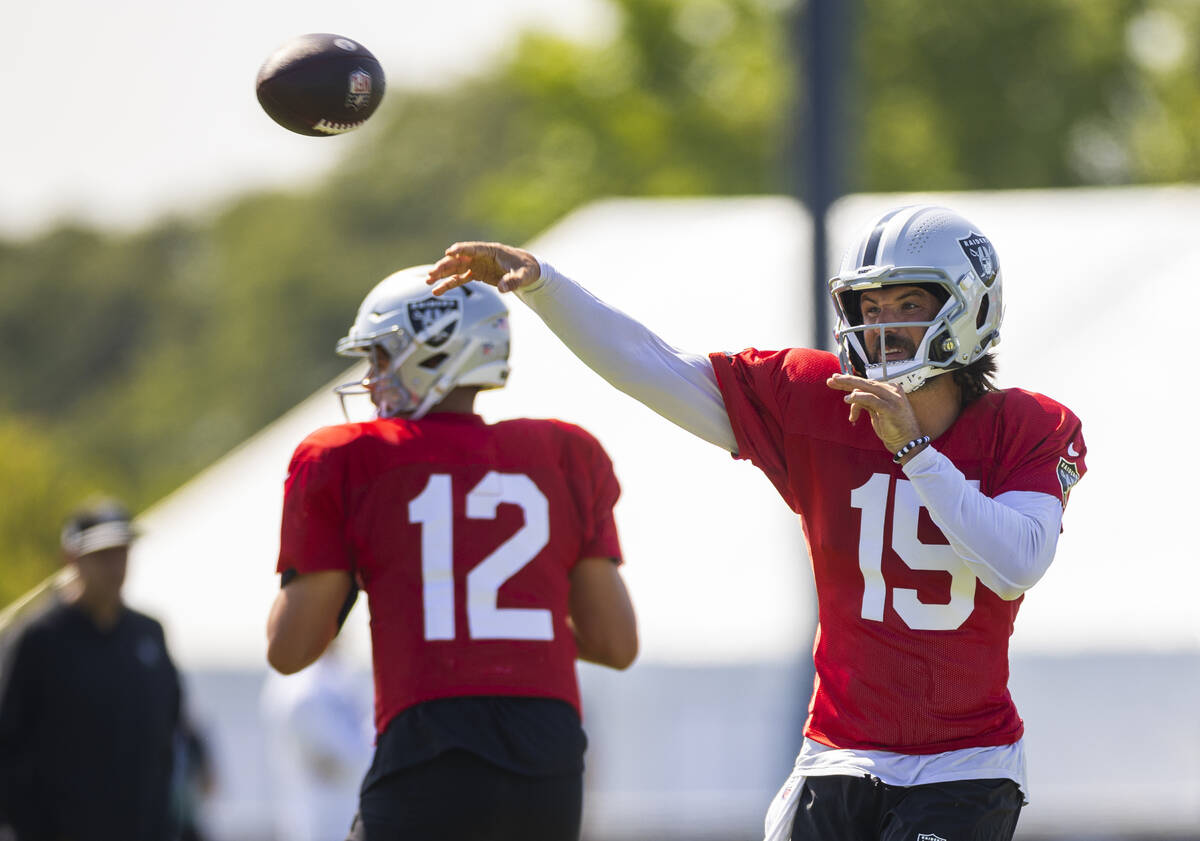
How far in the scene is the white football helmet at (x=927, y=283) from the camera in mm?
3449

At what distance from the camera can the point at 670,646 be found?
9.91 metres

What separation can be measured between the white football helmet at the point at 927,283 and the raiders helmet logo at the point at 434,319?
1.04m

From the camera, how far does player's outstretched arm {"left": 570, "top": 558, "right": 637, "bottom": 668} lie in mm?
4137

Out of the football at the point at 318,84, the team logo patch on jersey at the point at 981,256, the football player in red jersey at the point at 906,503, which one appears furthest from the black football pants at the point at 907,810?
the football at the point at 318,84

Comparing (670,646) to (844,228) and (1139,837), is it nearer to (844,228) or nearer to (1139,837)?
(1139,837)

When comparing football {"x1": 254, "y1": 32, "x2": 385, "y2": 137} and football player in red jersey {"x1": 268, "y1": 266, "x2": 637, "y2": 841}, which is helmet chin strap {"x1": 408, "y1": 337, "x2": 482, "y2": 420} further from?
football {"x1": 254, "y1": 32, "x2": 385, "y2": 137}

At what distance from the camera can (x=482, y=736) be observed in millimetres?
3791

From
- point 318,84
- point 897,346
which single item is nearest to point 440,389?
point 318,84

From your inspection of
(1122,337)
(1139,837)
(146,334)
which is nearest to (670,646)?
(1139,837)

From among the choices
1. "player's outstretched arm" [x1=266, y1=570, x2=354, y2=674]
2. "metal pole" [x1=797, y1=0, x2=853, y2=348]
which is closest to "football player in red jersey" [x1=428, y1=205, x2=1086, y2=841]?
"player's outstretched arm" [x1=266, y1=570, x2=354, y2=674]

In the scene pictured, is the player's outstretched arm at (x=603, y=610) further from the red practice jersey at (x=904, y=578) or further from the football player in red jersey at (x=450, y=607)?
the red practice jersey at (x=904, y=578)

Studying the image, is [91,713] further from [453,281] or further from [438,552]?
[453,281]

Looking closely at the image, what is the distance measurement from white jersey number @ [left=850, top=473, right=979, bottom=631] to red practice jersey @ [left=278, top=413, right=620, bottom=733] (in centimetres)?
Result: 85

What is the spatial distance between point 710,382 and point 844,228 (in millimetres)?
8866
